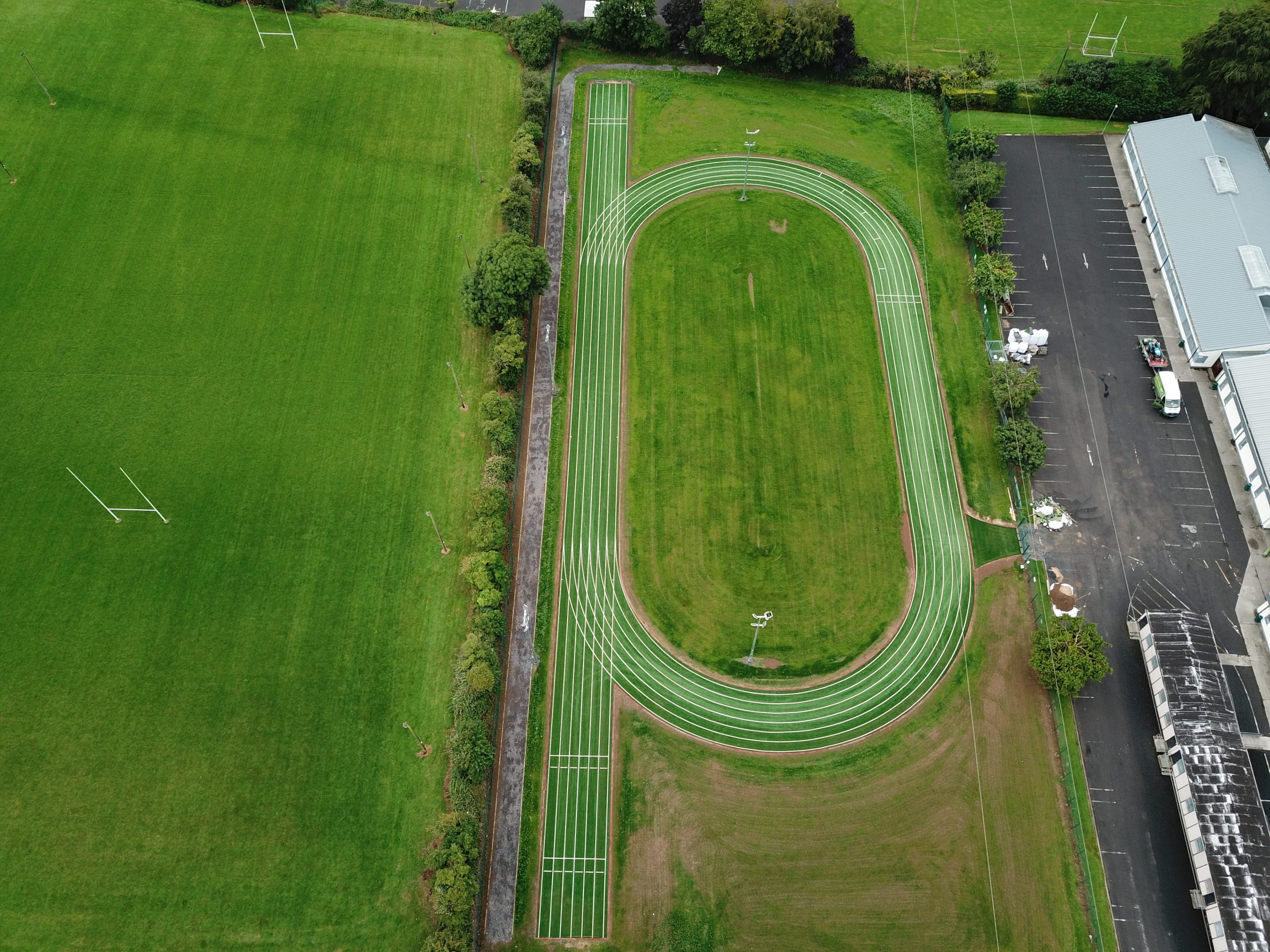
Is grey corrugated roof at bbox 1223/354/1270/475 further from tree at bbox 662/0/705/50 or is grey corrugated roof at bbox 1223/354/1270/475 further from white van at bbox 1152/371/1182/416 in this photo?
tree at bbox 662/0/705/50

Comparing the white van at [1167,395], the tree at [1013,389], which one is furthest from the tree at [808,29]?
the white van at [1167,395]

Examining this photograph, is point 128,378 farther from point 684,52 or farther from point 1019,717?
point 1019,717

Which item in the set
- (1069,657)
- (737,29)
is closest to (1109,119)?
(737,29)

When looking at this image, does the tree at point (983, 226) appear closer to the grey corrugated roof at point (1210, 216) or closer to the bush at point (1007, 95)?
the grey corrugated roof at point (1210, 216)

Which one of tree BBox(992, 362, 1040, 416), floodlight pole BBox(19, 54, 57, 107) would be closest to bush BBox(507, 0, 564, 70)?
floodlight pole BBox(19, 54, 57, 107)

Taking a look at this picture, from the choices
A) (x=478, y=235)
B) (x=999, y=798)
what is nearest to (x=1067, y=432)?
(x=999, y=798)

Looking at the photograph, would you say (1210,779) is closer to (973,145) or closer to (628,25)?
(973,145)
